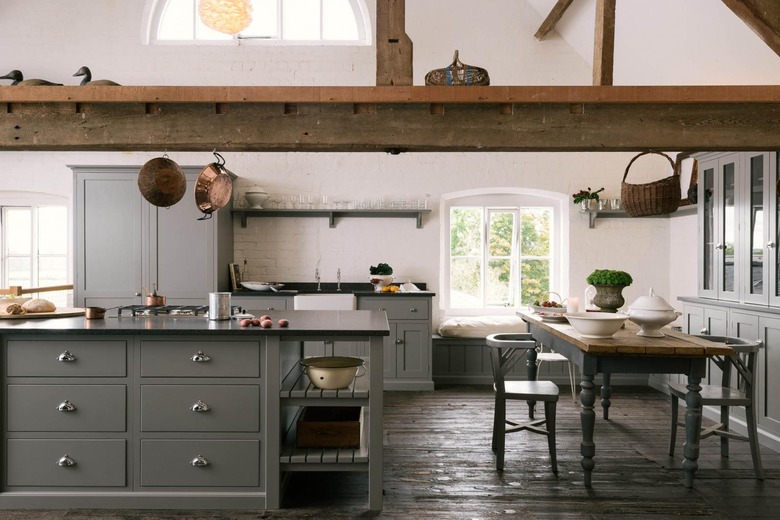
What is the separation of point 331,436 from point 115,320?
147 centimetres

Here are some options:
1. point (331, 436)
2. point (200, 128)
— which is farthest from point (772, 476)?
point (200, 128)

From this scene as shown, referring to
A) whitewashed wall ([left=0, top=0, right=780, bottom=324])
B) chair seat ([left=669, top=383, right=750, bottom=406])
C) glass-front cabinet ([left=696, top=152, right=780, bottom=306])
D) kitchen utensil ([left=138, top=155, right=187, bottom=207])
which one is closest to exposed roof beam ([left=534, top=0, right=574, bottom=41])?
whitewashed wall ([left=0, top=0, right=780, bottom=324])

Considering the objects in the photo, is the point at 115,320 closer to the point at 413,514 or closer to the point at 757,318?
the point at 413,514

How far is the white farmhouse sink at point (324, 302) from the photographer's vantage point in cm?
577

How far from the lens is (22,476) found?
303cm

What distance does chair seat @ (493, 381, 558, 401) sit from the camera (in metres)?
3.48

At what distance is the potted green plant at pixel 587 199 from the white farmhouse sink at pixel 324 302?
2695mm

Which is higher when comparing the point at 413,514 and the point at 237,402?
the point at 237,402

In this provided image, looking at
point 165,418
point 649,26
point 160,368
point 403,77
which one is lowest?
point 165,418

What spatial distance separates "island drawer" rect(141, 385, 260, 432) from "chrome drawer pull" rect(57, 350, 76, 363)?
0.42 metres

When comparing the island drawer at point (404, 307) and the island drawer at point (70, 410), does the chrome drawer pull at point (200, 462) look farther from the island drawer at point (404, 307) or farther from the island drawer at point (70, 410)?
the island drawer at point (404, 307)

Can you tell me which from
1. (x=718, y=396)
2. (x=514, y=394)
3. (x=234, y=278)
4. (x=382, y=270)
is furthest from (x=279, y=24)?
(x=718, y=396)

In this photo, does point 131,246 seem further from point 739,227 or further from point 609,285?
point 739,227

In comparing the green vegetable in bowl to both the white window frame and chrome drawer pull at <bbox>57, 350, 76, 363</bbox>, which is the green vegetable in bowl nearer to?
the white window frame
